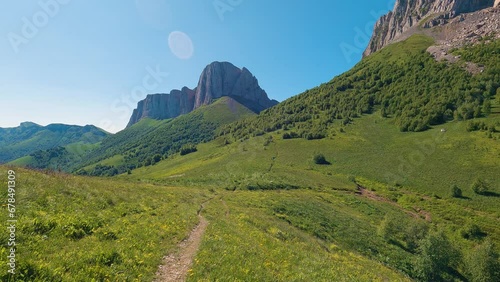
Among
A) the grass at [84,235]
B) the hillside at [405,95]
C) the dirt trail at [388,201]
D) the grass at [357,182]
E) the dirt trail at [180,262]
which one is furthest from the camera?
the hillside at [405,95]

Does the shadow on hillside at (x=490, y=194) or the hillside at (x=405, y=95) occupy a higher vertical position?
the hillside at (x=405, y=95)

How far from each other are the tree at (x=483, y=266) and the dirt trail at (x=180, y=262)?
3848 cm

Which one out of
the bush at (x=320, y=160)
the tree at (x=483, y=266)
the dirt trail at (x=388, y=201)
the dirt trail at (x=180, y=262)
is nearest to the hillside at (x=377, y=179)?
the tree at (x=483, y=266)

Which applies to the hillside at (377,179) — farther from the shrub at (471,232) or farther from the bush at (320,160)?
the bush at (320,160)

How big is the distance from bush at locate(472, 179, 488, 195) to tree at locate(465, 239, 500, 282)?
38220 mm

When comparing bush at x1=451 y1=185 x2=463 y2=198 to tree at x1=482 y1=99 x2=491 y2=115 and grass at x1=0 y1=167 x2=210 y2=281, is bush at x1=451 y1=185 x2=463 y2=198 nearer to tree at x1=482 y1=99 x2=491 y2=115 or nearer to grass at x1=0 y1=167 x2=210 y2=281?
tree at x1=482 y1=99 x2=491 y2=115

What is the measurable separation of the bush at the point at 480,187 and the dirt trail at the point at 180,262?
256 feet

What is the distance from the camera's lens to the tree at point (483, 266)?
3244 cm

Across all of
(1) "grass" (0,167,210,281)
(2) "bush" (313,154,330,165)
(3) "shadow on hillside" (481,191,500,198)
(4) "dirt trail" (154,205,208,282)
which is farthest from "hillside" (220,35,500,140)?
(1) "grass" (0,167,210,281)

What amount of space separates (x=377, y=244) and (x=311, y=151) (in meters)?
79.4

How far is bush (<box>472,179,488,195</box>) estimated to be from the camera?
6383cm

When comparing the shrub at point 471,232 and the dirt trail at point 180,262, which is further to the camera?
the shrub at point 471,232

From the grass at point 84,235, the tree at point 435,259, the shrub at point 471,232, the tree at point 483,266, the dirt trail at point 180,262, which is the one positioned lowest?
the shrub at point 471,232

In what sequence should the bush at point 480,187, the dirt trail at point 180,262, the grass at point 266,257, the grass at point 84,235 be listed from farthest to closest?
1. the bush at point 480,187
2. the grass at point 266,257
3. the dirt trail at point 180,262
4. the grass at point 84,235
